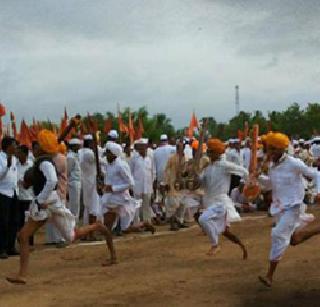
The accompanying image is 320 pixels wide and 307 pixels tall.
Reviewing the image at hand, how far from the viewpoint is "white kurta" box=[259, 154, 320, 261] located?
28.5 feet

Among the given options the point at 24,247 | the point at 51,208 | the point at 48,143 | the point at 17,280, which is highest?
the point at 48,143

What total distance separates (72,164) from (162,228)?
8.88ft

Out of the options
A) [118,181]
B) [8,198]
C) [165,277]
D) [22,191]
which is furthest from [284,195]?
[22,191]

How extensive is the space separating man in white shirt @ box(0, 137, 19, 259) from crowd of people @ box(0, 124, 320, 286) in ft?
0.05

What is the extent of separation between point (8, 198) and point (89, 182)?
2954 mm

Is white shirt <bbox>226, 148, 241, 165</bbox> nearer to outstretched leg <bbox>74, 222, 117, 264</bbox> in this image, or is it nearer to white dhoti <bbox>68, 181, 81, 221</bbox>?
white dhoti <bbox>68, 181, 81, 221</bbox>

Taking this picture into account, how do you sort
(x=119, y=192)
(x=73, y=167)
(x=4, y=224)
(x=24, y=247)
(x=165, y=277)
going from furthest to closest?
1. (x=73, y=167)
2. (x=4, y=224)
3. (x=119, y=192)
4. (x=165, y=277)
5. (x=24, y=247)

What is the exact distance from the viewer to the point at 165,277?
9.30m

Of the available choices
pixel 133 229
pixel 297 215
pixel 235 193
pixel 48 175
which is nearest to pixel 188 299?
pixel 297 215

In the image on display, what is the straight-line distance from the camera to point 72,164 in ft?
46.9

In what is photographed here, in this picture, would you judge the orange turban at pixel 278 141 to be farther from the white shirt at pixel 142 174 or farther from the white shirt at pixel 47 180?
the white shirt at pixel 142 174

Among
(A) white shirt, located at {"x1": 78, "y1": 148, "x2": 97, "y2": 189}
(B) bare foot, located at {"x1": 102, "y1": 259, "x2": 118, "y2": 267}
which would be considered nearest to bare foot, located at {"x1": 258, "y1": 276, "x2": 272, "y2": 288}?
(B) bare foot, located at {"x1": 102, "y1": 259, "x2": 118, "y2": 267}

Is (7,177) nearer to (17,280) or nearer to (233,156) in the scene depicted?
(17,280)

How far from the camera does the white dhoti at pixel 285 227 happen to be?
8.62 metres
